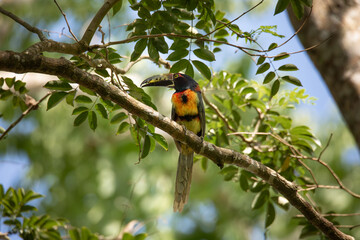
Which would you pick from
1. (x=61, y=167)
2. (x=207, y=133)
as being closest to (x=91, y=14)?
(x=61, y=167)

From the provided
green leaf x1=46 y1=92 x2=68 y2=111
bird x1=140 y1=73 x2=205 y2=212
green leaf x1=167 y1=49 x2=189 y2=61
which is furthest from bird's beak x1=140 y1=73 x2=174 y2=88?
green leaf x1=46 y1=92 x2=68 y2=111

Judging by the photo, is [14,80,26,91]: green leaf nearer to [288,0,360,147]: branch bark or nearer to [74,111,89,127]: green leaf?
[74,111,89,127]: green leaf

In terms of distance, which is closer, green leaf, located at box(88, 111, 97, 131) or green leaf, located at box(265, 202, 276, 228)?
green leaf, located at box(88, 111, 97, 131)

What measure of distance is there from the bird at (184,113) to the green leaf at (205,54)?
92cm

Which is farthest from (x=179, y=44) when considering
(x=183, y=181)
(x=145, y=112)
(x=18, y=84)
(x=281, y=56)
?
(x=183, y=181)

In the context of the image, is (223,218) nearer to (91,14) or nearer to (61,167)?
(61,167)

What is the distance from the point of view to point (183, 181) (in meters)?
3.68

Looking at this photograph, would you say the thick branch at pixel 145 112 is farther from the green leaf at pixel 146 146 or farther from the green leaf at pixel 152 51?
the green leaf at pixel 152 51

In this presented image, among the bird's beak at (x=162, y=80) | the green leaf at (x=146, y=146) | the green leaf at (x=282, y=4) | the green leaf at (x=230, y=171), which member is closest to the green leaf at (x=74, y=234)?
the green leaf at (x=146, y=146)

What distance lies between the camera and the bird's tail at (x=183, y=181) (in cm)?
359

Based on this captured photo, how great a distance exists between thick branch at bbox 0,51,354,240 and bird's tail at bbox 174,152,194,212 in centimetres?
76

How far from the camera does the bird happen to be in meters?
3.66

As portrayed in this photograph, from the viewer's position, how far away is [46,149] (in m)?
7.94

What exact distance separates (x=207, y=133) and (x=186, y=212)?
540cm
